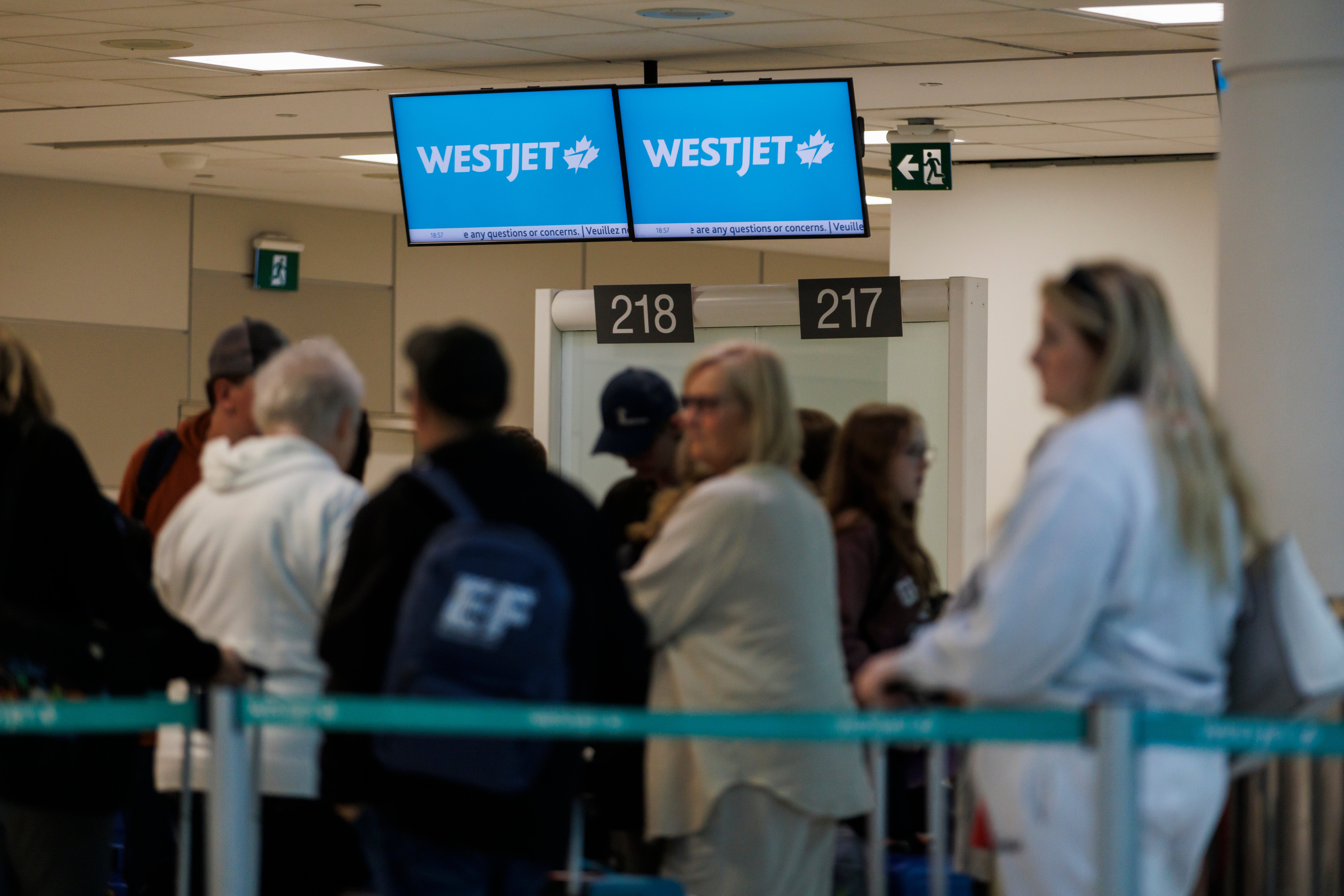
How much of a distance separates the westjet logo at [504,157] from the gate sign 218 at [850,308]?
3.47ft

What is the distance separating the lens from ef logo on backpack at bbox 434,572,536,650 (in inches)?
102

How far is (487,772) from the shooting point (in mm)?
2664

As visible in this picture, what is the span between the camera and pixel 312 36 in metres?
7.86

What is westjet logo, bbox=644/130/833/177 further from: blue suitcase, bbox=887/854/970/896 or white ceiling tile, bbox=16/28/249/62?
blue suitcase, bbox=887/854/970/896

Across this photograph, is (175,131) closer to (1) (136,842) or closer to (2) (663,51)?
(2) (663,51)

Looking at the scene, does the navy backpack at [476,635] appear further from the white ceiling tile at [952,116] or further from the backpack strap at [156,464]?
the white ceiling tile at [952,116]

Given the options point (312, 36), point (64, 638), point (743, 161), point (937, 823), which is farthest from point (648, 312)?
point (64, 638)

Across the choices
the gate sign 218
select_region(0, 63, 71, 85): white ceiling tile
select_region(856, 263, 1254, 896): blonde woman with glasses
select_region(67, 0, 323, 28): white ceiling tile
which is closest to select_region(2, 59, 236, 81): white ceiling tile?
select_region(0, 63, 71, 85): white ceiling tile

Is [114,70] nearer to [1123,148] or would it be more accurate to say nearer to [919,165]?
[919,165]

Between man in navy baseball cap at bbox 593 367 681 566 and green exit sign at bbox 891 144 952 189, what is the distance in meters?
5.62

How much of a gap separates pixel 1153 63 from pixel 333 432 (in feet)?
17.9

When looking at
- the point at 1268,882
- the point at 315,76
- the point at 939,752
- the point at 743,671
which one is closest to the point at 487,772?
the point at 743,671

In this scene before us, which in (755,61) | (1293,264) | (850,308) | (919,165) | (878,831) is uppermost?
(755,61)

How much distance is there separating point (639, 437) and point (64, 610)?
152 cm
